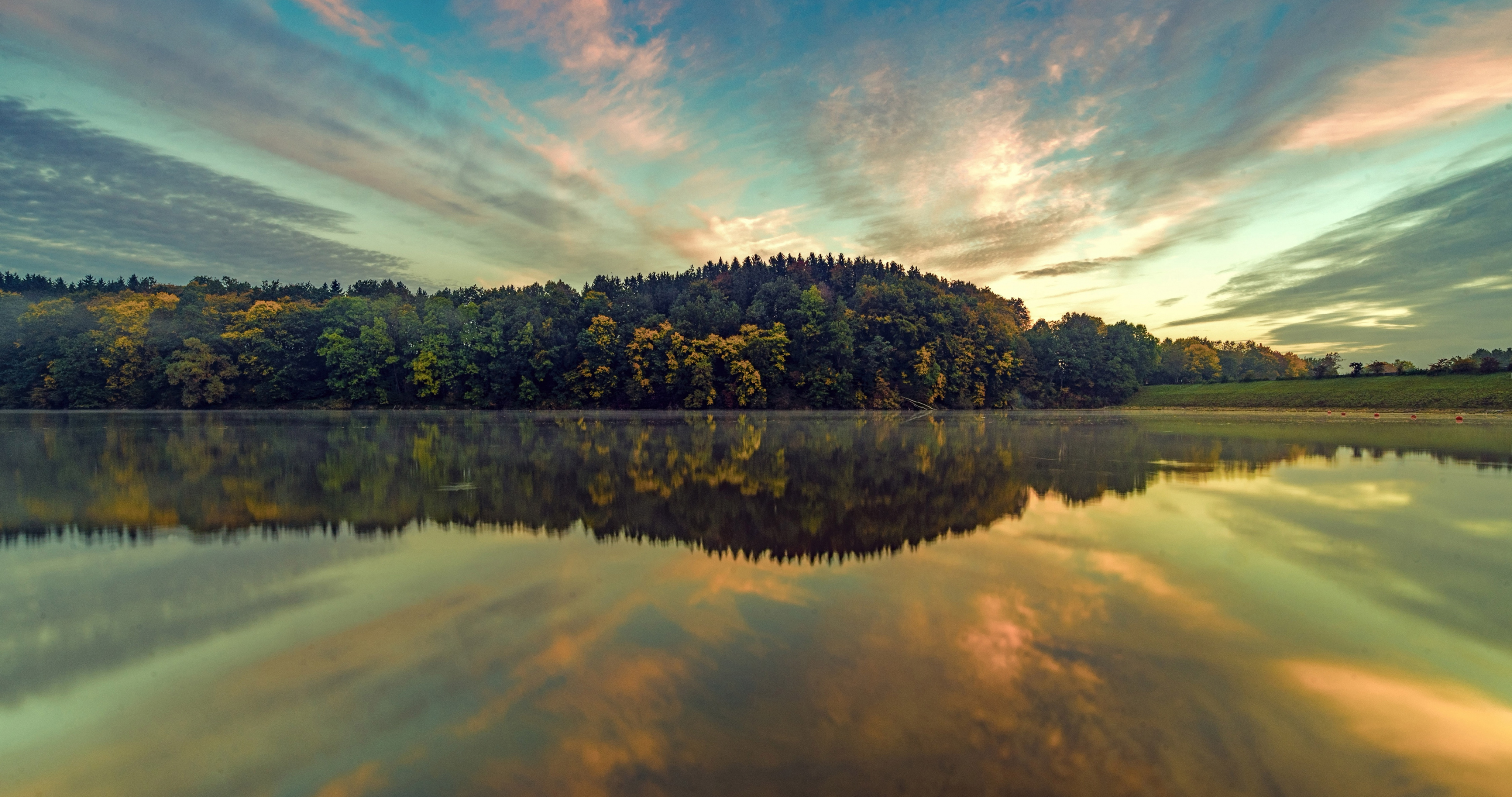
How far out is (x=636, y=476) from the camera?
15102 millimetres

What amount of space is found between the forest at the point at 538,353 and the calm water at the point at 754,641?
168ft

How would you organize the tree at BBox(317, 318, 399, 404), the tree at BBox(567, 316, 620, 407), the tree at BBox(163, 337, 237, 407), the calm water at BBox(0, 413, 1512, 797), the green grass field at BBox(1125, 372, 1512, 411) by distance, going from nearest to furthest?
the calm water at BBox(0, 413, 1512, 797)
the green grass field at BBox(1125, 372, 1512, 411)
the tree at BBox(163, 337, 237, 407)
the tree at BBox(567, 316, 620, 407)
the tree at BBox(317, 318, 399, 404)

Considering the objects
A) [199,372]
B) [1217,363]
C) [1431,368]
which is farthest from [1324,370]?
[199,372]

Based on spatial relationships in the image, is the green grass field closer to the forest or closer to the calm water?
the forest

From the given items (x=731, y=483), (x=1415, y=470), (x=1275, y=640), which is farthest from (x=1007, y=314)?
(x=1275, y=640)

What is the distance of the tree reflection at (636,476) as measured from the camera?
388 inches

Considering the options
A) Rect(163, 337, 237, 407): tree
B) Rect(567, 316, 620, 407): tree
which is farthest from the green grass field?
Rect(163, 337, 237, 407): tree

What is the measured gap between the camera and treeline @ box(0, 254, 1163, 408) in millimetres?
63469

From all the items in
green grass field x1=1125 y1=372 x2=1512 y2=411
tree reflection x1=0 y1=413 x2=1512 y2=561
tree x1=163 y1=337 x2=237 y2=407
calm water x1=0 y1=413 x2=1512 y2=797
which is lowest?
calm water x1=0 y1=413 x2=1512 y2=797

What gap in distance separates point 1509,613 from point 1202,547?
2.73 m

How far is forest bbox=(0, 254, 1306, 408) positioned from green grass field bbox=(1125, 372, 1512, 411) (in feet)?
29.7

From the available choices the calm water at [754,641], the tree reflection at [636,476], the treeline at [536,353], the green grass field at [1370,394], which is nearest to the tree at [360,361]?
the treeline at [536,353]

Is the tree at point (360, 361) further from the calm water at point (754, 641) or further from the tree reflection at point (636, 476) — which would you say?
the calm water at point (754, 641)

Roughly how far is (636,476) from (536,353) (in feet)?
176
